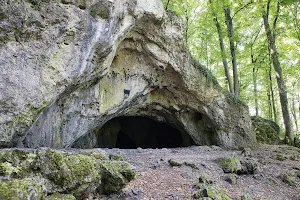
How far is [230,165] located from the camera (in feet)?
23.3

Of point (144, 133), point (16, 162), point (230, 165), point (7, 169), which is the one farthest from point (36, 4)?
point (144, 133)

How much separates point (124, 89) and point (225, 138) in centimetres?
571

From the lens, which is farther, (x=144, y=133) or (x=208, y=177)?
(x=144, y=133)

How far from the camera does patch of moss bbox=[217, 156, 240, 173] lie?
6.99 metres

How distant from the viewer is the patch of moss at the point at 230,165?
6.99 metres

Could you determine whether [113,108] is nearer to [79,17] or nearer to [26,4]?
[79,17]

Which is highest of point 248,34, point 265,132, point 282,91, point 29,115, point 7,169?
point 248,34

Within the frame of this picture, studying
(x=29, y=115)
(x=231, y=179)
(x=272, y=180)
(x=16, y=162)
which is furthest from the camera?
(x=272, y=180)

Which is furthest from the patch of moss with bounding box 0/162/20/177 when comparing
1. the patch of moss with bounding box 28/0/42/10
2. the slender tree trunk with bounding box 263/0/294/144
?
the slender tree trunk with bounding box 263/0/294/144

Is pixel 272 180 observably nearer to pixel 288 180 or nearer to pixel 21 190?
→ pixel 288 180

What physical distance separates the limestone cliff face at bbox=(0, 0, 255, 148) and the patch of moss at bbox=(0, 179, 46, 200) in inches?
115

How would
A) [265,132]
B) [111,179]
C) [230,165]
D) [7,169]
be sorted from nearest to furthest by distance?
[7,169]
[111,179]
[230,165]
[265,132]

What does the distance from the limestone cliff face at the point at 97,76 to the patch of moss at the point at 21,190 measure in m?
2.91

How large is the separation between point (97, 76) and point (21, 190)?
5.70m
